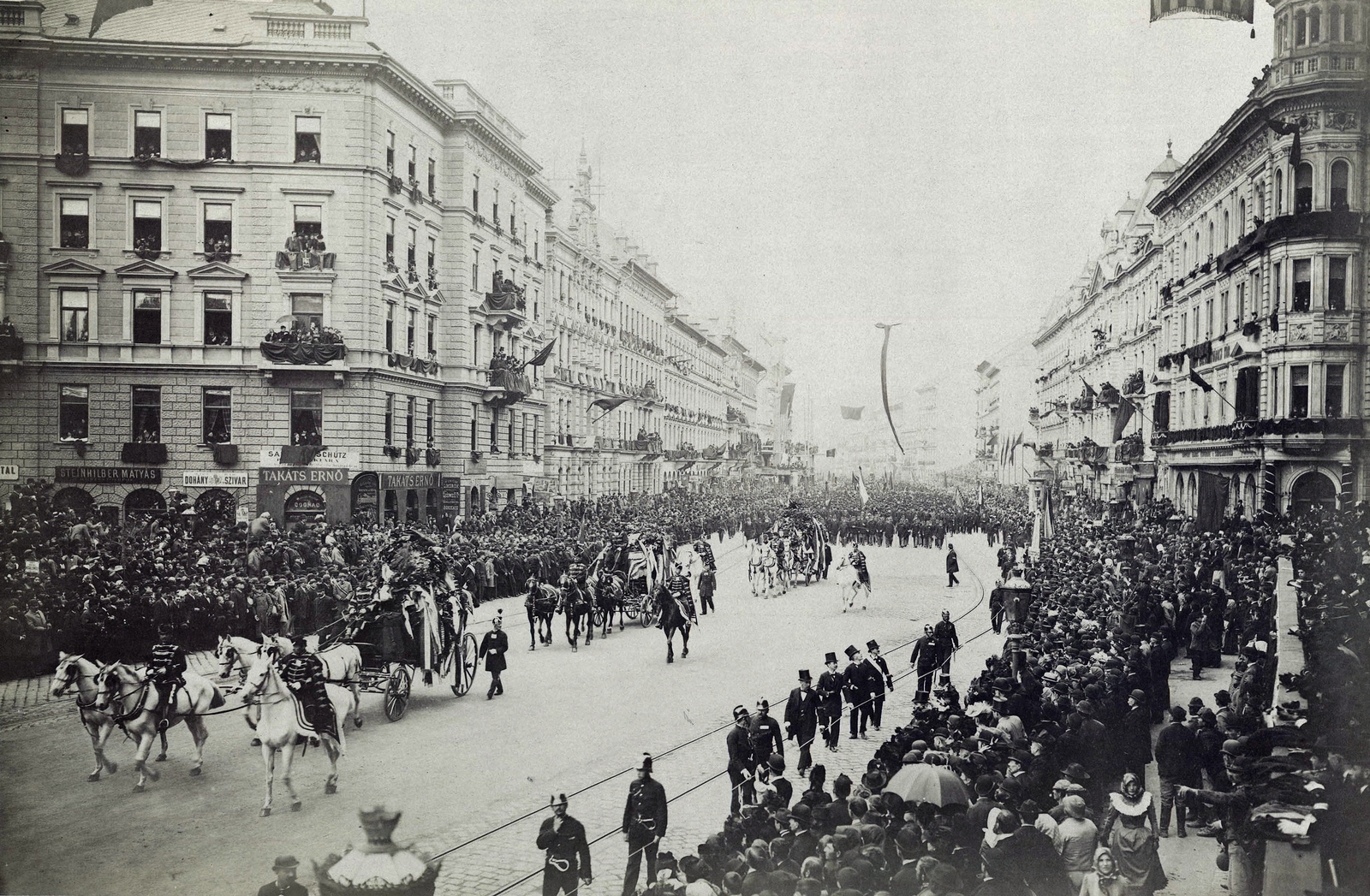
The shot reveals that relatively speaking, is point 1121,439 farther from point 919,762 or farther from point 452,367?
point 919,762

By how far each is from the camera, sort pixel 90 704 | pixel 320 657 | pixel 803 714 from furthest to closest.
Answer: pixel 803 714 → pixel 320 657 → pixel 90 704

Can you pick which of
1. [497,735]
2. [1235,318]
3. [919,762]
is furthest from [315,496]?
[1235,318]

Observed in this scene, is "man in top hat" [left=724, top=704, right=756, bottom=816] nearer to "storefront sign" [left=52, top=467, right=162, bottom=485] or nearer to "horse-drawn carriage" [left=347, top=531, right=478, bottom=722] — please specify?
"horse-drawn carriage" [left=347, top=531, right=478, bottom=722]

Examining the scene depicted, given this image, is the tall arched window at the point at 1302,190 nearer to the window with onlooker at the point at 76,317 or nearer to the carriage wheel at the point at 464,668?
the carriage wheel at the point at 464,668

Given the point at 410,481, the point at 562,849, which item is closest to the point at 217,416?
the point at 410,481

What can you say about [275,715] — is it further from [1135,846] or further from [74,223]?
[74,223]

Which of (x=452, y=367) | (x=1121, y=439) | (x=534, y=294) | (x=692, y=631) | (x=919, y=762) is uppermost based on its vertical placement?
(x=534, y=294)
